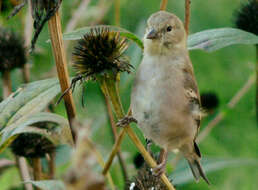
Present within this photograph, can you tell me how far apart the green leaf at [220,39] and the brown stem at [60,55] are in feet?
1.42

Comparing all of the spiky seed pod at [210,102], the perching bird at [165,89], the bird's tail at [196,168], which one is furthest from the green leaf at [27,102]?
the spiky seed pod at [210,102]

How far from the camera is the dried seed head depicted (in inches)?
45.6

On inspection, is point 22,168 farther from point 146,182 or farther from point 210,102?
point 210,102

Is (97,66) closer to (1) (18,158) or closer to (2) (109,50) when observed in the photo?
(2) (109,50)

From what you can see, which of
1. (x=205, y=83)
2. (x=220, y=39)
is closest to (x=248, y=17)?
(x=220, y=39)

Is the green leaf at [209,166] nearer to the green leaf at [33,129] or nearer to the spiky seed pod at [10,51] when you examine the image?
the green leaf at [33,129]

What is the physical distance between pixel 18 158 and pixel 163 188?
645 millimetres

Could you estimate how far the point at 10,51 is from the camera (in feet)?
5.91

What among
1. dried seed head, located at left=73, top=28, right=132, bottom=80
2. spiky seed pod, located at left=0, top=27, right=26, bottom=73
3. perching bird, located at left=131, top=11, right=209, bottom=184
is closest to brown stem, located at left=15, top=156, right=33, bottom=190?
spiky seed pod, located at left=0, top=27, right=26, bottom=73

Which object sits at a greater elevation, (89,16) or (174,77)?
(89,16)

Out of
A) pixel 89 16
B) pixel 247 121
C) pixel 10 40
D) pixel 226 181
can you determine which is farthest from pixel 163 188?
pixel 247 121

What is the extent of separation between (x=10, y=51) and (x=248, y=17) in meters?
1.00

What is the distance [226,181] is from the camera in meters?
2.70

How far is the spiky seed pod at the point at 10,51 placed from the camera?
1.74 m
